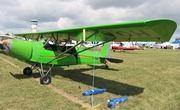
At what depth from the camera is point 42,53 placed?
23.3 ft

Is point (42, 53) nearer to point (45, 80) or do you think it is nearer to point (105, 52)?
point (45, 80)

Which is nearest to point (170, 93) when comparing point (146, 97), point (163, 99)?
point (163, 99)

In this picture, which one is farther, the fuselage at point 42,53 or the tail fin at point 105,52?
the tail fin at point 105,52

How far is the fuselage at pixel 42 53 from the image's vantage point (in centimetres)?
646

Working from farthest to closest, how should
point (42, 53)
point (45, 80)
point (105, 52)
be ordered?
1. point (105, 52)
2. point (42, 53)
3. point (45, 80)

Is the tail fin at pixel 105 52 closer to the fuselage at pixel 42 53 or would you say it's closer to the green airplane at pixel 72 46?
the green airplane at pixel 72 46

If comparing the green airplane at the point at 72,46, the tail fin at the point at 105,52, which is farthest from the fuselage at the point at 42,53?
the tail fin at the point at 105,52

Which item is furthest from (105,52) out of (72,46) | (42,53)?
(42,53)

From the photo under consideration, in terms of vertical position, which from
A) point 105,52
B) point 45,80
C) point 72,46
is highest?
point 72,46

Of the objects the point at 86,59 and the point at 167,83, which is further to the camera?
the point at 86,59

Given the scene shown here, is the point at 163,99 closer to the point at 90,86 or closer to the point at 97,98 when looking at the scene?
the point at 97,98

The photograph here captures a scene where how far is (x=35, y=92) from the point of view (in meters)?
5.45

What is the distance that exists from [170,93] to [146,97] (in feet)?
3.83

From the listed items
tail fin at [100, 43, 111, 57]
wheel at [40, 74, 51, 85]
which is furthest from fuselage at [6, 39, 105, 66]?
tail fin at [100, 43, 111, 57]
